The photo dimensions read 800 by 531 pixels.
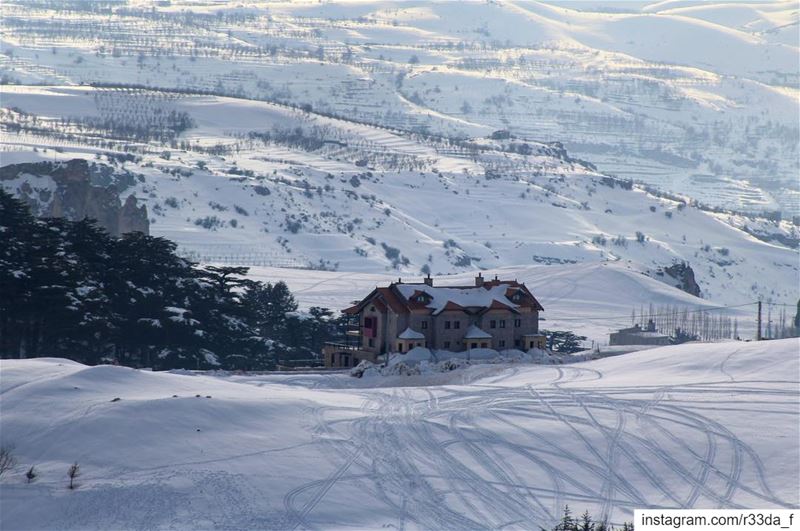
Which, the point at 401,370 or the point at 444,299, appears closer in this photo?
the point at 401,370

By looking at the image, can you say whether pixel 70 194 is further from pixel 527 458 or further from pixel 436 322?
pixel 527 458

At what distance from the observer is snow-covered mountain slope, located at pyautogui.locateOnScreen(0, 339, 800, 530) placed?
163 ft

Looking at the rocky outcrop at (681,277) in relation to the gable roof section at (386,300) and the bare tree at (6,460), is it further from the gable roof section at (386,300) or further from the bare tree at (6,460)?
the bare tree at (6,460)

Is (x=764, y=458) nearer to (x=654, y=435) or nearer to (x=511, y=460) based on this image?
(x=654, y=435)

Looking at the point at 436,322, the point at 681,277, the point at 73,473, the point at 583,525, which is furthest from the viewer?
the point at 681,277

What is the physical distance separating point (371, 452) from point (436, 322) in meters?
33.2

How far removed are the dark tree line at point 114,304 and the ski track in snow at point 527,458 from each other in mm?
19869

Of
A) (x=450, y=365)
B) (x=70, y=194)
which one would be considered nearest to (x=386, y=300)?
(x=450, y=365)

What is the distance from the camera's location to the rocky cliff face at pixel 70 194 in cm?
14225

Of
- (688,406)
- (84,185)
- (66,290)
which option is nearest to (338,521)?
(688,406)

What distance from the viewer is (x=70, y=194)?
145 m

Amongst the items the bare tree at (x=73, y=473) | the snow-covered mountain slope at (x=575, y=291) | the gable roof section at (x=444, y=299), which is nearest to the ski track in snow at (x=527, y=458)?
the bare tree at (x=73, y=473)

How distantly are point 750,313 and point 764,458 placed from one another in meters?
131

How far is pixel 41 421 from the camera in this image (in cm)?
5425
